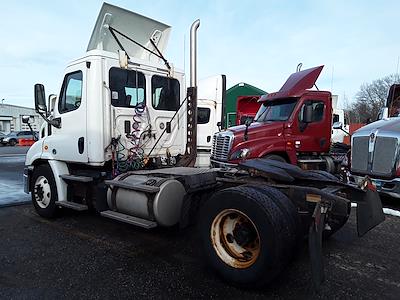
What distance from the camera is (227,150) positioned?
850 cm

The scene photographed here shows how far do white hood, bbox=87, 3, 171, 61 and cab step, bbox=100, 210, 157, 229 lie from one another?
2.77 meters

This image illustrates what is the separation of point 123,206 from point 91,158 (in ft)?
3.36

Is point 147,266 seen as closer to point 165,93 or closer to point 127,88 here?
point 127,88

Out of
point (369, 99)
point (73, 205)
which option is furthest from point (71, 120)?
point (369, 99)

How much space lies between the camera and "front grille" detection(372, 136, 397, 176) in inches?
267

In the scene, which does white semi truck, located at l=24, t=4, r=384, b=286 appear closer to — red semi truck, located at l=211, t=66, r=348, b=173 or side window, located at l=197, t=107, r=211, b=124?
red semi truck, located at l=211, t=66, r=348, b=173

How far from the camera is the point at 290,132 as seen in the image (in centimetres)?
880

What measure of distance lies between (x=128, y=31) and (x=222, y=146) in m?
3.64

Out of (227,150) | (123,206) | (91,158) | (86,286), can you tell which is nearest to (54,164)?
(91,158)

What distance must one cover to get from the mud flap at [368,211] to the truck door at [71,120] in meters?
3.90

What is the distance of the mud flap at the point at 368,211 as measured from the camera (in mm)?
3660

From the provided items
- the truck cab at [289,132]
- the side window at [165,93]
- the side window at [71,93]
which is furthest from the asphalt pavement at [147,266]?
the truck cab at [289,132]

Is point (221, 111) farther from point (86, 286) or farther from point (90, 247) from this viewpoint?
point (86, 286)

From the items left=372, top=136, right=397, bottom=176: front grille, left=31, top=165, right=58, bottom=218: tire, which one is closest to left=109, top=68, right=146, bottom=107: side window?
left=31, top=165, right=58, bottom=218: tire
